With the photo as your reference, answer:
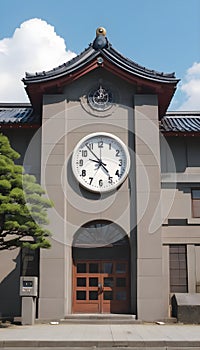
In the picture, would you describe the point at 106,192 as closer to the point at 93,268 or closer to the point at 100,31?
the point at 93,268

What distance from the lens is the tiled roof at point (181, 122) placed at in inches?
809

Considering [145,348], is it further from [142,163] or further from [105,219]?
[142,163]

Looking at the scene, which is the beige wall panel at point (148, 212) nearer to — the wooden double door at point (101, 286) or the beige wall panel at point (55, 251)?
the wooden double door at point (101, 286)

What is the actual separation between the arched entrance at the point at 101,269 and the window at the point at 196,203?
3127 mm

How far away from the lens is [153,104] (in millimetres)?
20188

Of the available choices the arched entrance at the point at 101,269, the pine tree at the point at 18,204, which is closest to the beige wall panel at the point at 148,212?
the arched entrance at the point at 101,269

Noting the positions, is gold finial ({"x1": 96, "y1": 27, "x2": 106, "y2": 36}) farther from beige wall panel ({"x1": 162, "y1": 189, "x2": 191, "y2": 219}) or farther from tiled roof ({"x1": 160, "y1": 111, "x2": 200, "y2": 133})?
beige wall panel ({"x1": 162, "y1": 189, "x2": 191, "y2": 219})

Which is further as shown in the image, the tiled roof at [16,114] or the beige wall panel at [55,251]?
the tiled roof at [16,114]

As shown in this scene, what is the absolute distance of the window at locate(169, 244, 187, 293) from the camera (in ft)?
64.0

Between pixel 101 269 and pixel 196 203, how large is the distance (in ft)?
15.6

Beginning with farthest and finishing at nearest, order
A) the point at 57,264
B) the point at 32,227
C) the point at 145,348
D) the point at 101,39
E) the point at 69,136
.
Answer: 1. the point at 101,39
2. the point at 69,136
3. the point at 57,264
4. the point at 32,227
5. the point at 145,348

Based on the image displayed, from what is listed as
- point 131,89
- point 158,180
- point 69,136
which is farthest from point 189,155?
point 69,136

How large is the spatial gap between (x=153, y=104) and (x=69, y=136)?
3.64 metres

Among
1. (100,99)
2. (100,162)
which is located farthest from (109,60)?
(100,162)
